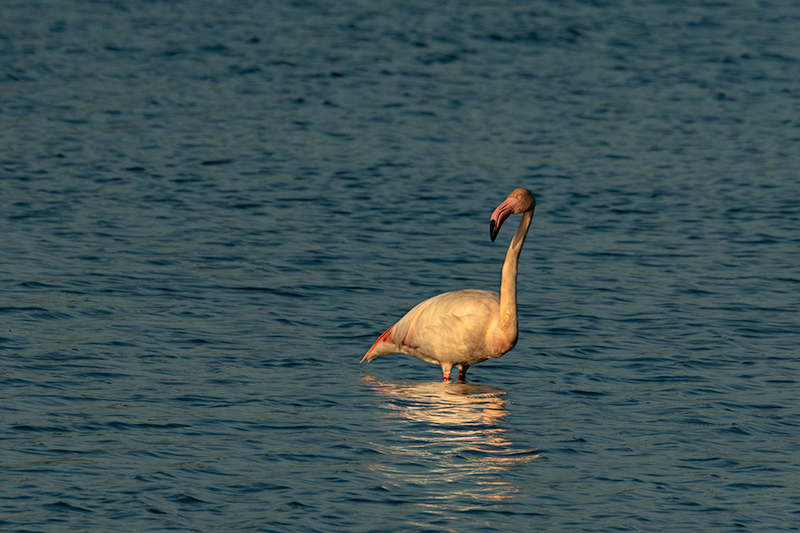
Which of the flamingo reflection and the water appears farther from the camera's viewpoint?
the flamingo reflection

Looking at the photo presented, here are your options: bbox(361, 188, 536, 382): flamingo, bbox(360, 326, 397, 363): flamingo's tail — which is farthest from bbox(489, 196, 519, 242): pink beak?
bbox(360, 326, 397, 363): flamingo's tail

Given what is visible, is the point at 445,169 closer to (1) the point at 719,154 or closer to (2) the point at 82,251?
(1) the point at 719,154

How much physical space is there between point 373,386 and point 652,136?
43.9 ft

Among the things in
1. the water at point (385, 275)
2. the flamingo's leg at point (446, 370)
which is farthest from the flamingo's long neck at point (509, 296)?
the flamingo's leg at point (446, 370)

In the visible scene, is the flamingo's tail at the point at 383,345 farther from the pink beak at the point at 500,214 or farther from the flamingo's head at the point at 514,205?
the pink beak at the point at 500,214

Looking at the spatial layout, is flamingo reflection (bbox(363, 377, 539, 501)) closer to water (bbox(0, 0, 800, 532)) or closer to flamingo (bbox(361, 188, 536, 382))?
water (bbox(0, 0, 800, 532))

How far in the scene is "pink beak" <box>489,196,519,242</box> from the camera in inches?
441

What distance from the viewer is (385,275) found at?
15320 mm

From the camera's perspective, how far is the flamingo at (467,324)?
11461mm

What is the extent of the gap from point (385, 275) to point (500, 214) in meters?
4.13

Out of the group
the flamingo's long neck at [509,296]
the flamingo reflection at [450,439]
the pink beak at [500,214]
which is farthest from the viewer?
the flamingo's long neck at [509,296]

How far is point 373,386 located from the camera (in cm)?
1166

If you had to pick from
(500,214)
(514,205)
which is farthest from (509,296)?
(514,205)

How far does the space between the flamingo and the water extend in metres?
0.32
